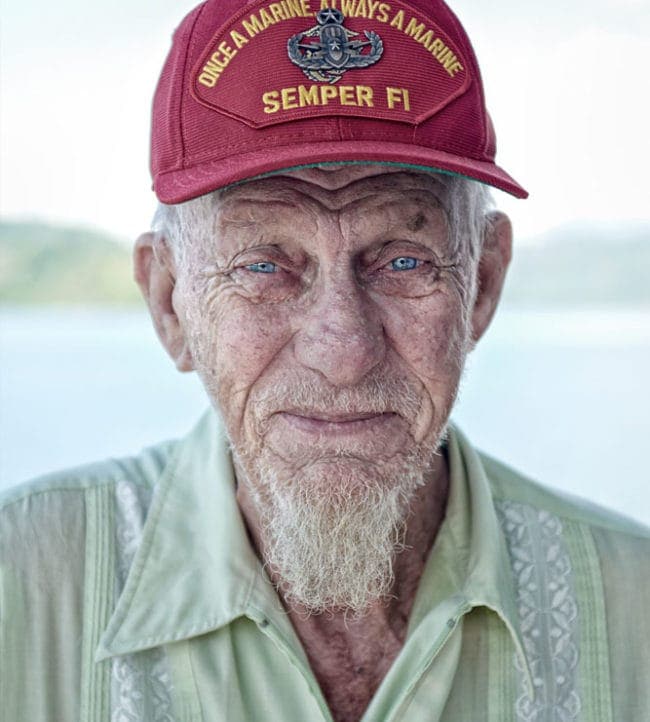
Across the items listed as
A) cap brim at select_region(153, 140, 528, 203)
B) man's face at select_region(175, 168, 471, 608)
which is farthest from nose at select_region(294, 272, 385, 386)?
cap brim at select_region(153, 140, 528, 203)

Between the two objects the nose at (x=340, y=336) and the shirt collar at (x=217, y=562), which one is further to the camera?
the shirt collar at (x=217, y=562)

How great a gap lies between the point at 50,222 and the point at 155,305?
1.76 m

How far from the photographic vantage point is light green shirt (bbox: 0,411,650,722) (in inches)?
66.9

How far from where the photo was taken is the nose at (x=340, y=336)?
5.29ft

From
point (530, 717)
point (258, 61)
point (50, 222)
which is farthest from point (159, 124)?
point (50, 222)

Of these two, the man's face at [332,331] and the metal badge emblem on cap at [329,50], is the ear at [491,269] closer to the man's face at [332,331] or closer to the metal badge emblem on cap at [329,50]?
the man's face at [332,331]

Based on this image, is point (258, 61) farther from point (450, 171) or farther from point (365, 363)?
point (365, 363)

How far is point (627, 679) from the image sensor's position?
1.85 metres

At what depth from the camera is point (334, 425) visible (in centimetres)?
167

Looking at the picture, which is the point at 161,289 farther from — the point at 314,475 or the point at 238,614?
the point at 238,614

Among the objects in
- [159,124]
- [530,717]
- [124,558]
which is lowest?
[530,717]

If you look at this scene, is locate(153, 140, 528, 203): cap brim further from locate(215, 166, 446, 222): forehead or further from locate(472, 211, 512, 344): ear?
locate(472, 211, 512, 344): ear

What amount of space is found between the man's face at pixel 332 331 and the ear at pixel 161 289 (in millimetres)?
167

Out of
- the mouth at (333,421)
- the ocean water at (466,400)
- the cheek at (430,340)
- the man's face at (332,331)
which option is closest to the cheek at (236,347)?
the man's face at (332,331)
